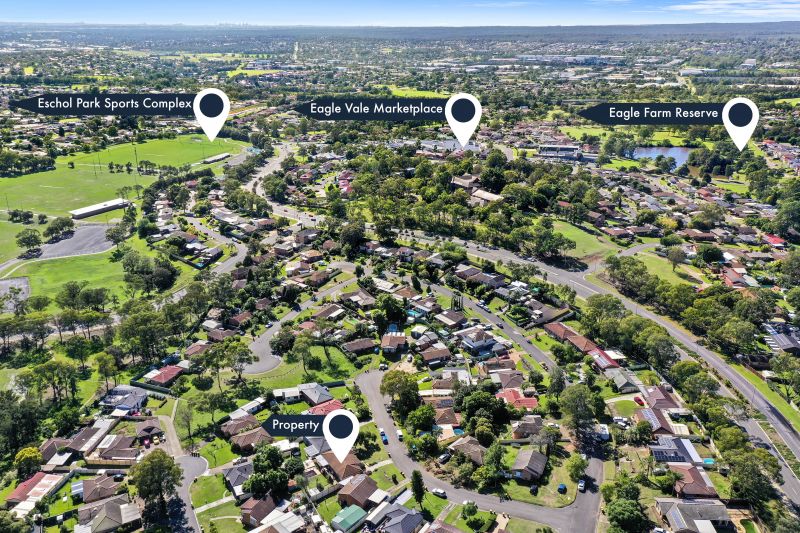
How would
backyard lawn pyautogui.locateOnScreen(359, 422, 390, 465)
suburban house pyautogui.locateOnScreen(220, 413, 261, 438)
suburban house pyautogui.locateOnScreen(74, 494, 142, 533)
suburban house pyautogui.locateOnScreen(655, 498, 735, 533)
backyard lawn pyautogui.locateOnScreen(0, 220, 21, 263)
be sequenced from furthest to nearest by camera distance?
backyard lawn pyautogui.locateOnScreen(0, 220, 21, 263) → suburban house pyautogui.locateOnScreen(220, 413, 261, 438) → backyard lawn pyautogui.locateOnScreen(359, 422, 390, 465) → suburban house pyautogui.locateOnScreen(74, 494, 142, 533) → suburban house pyautogui.locateOnScreen(655, 498, 735, 533)

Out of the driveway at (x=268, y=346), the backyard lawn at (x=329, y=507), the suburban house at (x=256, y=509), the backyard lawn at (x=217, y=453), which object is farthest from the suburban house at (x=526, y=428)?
the driveway at (x=268, y=346)

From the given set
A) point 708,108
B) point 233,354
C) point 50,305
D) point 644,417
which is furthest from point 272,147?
point 644,417

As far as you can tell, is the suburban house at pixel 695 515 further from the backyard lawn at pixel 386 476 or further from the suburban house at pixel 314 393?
the suburban house at pixel 314 393

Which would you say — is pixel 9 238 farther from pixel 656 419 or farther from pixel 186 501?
pixel 656 419

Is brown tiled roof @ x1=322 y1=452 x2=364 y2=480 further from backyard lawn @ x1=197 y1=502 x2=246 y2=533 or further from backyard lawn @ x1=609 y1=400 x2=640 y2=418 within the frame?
backyard lawn @ x1=609 y1=400 x2=640 y2=418

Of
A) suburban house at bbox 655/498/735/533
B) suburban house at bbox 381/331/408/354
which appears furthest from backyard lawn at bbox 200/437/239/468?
suburban house at bbox 655/498/735/533
